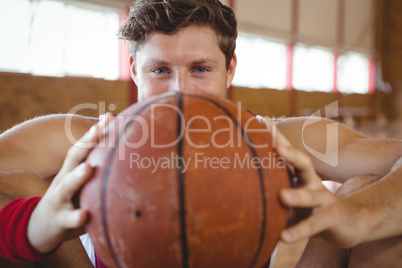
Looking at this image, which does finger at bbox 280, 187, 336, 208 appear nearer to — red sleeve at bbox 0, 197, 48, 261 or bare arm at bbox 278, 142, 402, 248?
bare arm at bbox 278, 142, 402, 248

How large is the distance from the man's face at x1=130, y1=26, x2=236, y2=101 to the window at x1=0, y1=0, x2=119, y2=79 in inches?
135

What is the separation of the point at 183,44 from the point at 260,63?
6171 mm

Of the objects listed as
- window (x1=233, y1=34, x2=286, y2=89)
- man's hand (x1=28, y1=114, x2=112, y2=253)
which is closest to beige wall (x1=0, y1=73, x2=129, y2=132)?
window (x1=233, y1=34, x2=286, y2=89)

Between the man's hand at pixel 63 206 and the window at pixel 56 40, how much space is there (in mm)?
3985

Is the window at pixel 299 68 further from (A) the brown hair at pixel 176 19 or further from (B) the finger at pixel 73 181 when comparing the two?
(B) the finger at pixel 73 181

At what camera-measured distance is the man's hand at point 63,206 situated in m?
0.64

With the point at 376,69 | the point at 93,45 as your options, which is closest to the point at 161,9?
the point at 93,45

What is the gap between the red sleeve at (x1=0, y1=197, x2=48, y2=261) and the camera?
71 cm

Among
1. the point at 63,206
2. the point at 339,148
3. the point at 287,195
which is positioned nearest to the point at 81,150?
the point at 63,206

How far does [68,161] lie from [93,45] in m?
4.47

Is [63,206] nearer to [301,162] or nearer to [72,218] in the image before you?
[72,218]

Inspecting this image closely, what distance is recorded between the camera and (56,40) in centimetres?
460

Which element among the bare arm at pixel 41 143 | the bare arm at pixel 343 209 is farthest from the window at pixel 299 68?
the bare arm at pixel 343 209

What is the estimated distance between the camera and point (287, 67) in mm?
7602
